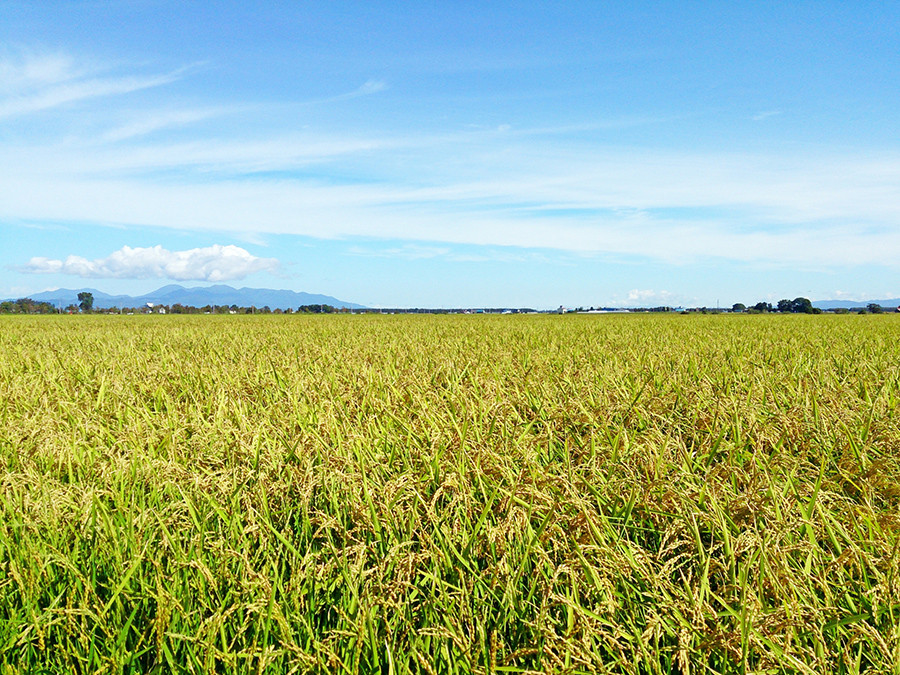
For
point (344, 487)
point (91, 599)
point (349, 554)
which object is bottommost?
point (91, 599)

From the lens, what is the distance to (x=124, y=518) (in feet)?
7.36

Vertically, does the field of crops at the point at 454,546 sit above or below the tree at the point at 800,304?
below

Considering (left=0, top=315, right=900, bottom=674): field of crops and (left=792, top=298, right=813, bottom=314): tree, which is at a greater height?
(left=792, top=298, right=813, bottom=314): tree

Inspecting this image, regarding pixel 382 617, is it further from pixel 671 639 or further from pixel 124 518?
pixel 124 518

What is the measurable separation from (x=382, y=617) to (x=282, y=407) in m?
2.84

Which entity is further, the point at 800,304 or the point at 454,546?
the point at 800,304

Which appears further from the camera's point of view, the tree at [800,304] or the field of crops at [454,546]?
the tree at [800,304]

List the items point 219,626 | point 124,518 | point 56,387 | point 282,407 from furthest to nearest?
point 56,387
point 282,407
point 124,518
point 219,626

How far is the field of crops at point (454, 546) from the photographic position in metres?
1.56

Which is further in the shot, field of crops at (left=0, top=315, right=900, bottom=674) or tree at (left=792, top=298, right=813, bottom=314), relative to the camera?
tree at (left=792, top=298, right=813, bottom=314)

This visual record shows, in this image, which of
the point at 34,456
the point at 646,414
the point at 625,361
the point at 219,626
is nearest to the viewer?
the point at 219,626

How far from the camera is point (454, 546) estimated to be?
1929 mm

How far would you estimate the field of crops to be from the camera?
1.56m

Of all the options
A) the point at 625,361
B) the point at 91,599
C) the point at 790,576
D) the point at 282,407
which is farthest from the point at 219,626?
the point at 625,361
